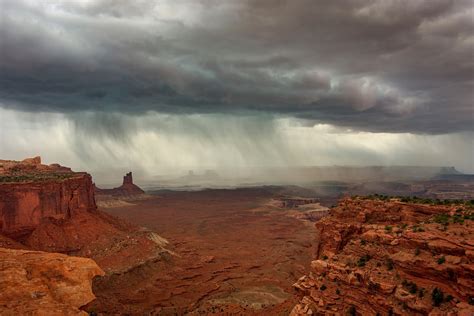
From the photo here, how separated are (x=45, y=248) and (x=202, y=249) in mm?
54632

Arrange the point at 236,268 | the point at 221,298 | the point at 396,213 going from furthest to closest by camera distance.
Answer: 1. the point at 236,268
2. the point at 221,298
3. the point at 396,213

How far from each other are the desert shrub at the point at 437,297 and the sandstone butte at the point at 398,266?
2.7 inches

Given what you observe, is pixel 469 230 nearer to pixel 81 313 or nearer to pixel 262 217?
pixel 81 313

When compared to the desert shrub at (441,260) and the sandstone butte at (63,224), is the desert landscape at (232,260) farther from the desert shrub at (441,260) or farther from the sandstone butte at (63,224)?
the sandstone butte at (63,224)

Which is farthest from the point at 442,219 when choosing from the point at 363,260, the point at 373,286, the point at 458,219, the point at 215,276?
the point at 215,276

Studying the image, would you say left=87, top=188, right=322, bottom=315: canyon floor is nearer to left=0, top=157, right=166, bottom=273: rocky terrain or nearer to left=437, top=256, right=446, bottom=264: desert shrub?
left=0, top=157, right=166, bottom=273: rocky terrain

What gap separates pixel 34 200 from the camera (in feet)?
258

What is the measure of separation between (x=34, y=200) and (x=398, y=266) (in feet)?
266

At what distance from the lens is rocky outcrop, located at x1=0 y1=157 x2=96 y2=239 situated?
245 ft

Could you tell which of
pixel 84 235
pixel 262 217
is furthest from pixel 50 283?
pixel 262 217

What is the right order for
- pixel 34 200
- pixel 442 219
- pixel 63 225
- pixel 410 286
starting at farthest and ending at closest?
pixel 63 225
pixel 34 200
pixel 442 219
pixel 410 286

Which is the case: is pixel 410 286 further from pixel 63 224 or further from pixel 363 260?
pixel 63 224

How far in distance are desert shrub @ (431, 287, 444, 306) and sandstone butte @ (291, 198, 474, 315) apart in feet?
0.23

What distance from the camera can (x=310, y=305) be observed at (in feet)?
108
